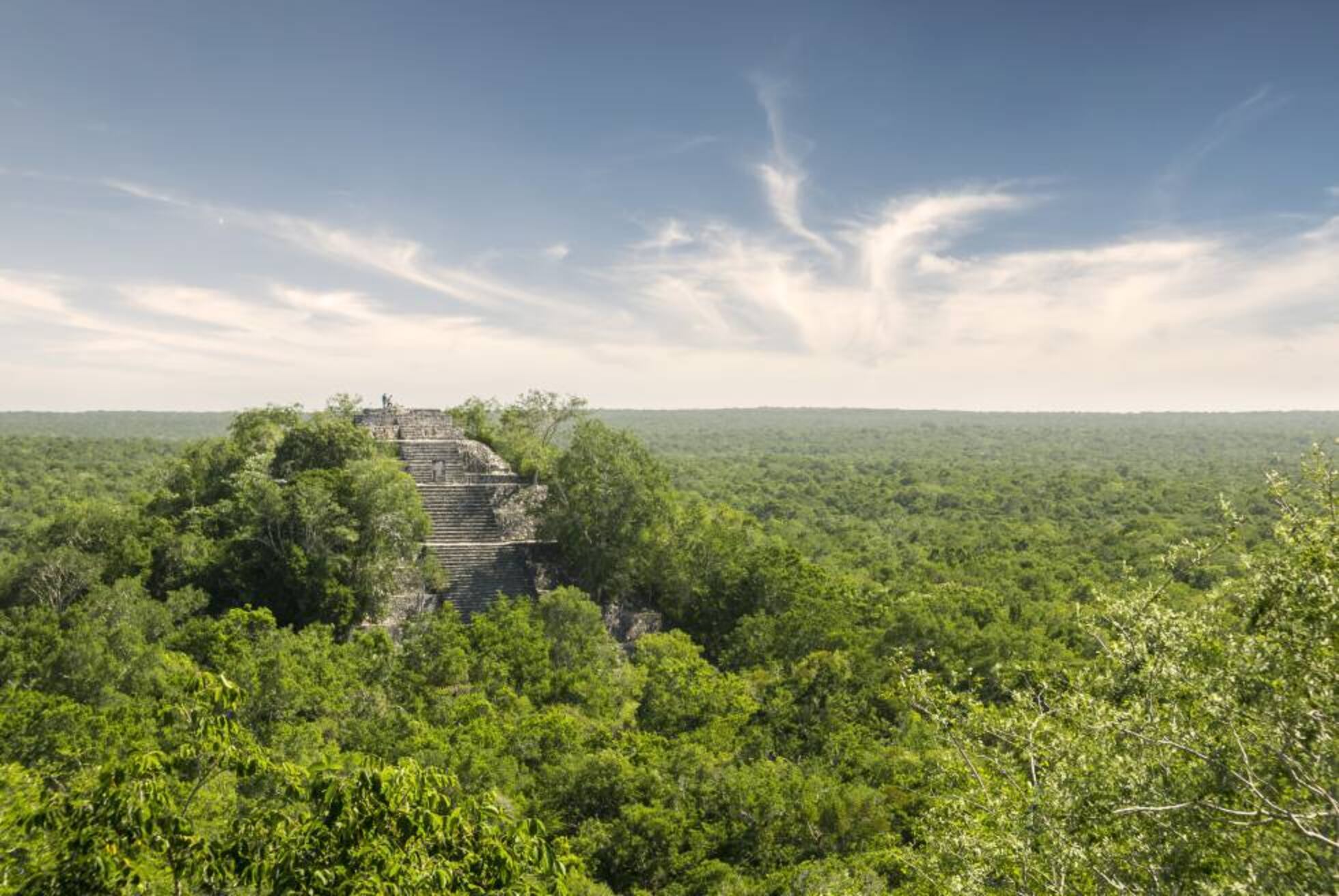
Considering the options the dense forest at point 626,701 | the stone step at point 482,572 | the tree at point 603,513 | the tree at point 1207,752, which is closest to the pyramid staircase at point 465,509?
the stone step at point 482,572

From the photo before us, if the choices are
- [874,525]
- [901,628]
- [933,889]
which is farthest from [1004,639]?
[874,525]

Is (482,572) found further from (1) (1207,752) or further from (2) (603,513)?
(1) (1207,752)

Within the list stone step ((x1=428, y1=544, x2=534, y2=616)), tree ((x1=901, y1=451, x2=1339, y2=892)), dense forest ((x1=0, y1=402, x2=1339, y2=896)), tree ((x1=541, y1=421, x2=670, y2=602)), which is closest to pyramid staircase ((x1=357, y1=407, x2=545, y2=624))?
stone step ((x1=428, y1=544, x2=534, y2=616))

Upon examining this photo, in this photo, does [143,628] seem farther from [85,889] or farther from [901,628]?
[901,628]

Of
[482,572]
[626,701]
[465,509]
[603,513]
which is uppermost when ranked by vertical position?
[603,513]

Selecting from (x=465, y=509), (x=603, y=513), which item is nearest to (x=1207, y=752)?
(x=603, y=513)

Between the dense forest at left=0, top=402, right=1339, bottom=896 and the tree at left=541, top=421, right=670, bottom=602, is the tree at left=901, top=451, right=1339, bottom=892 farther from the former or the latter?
the tree at left=541, top=421, right=670, bottom=602
